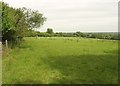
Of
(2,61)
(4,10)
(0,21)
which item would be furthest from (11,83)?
(4,10)

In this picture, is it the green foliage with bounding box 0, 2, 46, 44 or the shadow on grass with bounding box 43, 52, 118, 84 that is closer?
the shadow on grass with bounding box 43, 52, 118, 84

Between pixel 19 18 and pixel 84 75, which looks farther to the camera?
pixel 19 18

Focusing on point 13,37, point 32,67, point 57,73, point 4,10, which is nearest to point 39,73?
point 57,73

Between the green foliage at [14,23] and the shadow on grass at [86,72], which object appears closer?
the shadow on grass at [86,72]

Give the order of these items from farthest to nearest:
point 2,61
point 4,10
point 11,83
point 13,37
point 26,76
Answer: point 13,37 < point 4,10 < point 2,61 < point 26,76 < point 11,83

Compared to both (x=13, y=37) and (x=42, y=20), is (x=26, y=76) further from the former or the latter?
(x=42, y=20)

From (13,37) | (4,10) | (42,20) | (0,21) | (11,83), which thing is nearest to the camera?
(11,83)

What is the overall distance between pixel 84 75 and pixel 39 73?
397cm

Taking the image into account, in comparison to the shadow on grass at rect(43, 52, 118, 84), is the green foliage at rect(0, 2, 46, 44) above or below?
above

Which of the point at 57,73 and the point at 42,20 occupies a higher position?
the point at 42,20

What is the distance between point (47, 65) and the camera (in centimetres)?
2944

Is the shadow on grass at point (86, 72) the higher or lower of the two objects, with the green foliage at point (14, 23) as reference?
lower

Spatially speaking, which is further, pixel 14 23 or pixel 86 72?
pixel 14 23

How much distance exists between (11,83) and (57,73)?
5370mm
